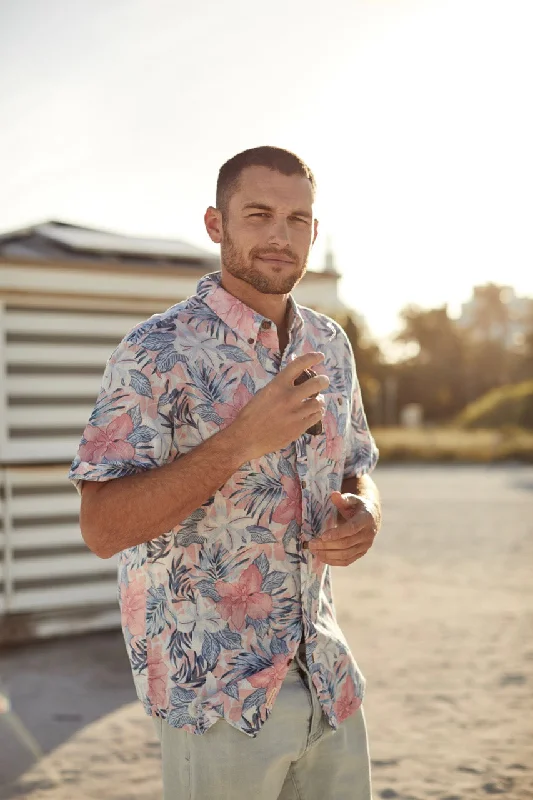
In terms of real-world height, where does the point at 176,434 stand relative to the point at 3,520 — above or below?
above

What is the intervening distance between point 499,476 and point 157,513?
23994 mm

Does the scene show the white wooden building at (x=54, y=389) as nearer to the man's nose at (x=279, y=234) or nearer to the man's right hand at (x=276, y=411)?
the man's nose at (x=279, y=234)

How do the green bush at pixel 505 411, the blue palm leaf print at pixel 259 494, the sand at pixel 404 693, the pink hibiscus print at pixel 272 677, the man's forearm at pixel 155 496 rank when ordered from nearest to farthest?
the man's forearm at pixel 155 496 → the pink hibiscus print at pixel 272 677 → the blue palm leaf print at pixel 259 494 → the sand at pixel 404 693 → the green bush at pixel 505 411

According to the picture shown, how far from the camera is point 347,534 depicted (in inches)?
80.0

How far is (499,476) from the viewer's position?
979 inches

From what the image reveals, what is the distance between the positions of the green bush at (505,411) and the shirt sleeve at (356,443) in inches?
1825

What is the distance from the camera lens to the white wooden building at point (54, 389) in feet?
22.1

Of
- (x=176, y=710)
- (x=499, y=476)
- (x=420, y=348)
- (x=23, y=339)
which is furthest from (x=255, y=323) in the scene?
(x=420, y=348)

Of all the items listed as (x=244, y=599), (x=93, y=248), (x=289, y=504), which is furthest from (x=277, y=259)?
(x=93, y=248)

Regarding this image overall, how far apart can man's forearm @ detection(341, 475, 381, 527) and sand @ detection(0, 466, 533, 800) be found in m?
2.44

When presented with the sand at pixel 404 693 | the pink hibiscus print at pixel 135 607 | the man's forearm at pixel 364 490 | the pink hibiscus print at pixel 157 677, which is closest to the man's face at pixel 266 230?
the man's forearm at pixel 364 490

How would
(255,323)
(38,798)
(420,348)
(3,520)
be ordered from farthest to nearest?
(420,348) < (3,520) < (38,798) < (255,323)

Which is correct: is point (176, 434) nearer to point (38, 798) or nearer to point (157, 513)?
point (157, 513)

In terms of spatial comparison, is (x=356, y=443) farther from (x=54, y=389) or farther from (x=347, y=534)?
(x=54, y=389)
